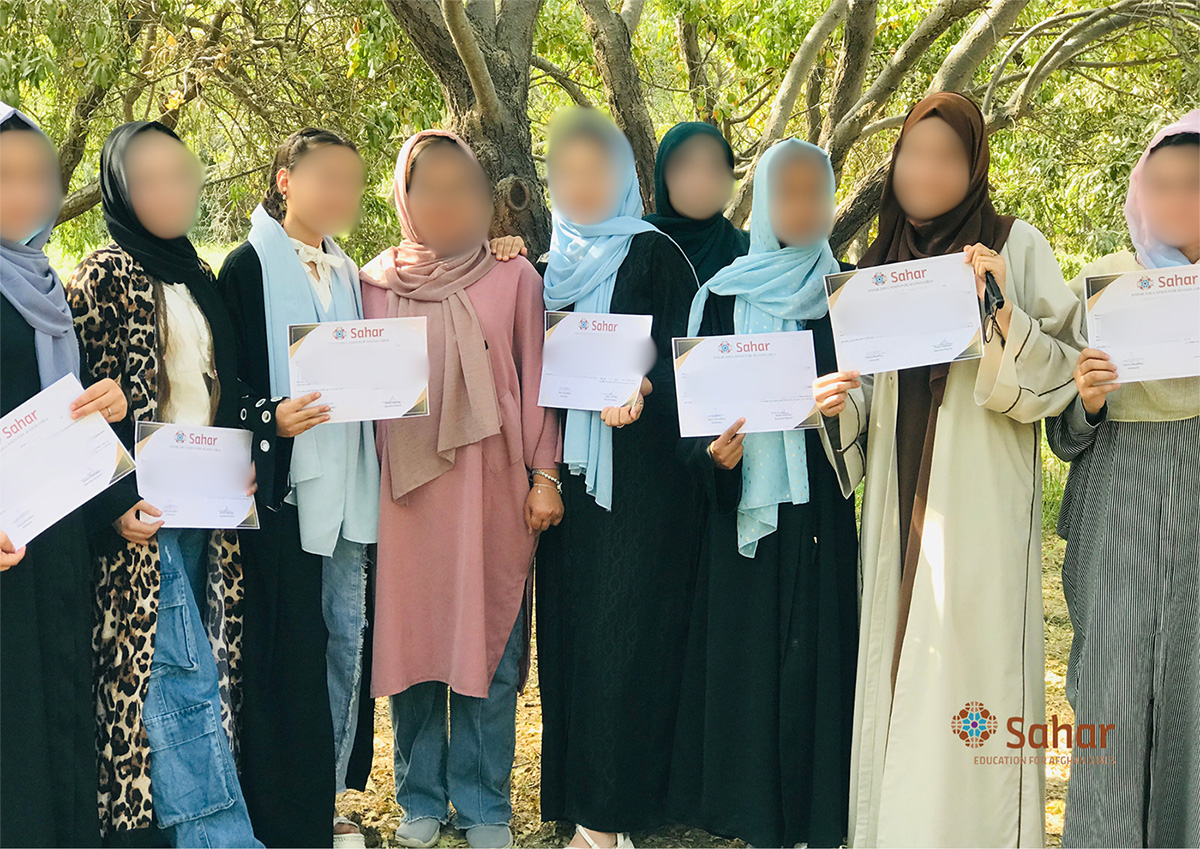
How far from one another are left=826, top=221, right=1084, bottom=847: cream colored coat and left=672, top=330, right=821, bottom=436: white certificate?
16.9 inches

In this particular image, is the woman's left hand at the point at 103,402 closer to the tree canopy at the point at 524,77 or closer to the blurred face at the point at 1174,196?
the tree canopy at the point at 524,77

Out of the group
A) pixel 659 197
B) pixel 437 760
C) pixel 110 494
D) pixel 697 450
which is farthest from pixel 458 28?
pixel 437 760

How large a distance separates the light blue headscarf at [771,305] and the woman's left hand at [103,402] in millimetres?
1710

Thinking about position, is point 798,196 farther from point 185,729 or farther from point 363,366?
point 185,729

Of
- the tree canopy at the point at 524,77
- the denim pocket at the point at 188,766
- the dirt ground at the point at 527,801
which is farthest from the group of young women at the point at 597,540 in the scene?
the tree canopy at the point at 524,77

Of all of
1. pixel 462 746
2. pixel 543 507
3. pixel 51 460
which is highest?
pixel 51 460

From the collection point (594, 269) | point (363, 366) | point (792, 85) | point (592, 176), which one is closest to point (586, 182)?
point (592, 176)

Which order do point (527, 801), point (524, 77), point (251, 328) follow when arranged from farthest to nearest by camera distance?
point (524, 77) → point (527, 801) → point (251, 328)

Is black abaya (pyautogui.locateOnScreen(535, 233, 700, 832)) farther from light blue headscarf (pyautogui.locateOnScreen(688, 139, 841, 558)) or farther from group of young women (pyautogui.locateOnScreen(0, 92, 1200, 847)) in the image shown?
light blue headscarf (pyautogui.locateOnScreen(688, 139, 841, 558))

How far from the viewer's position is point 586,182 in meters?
3.49

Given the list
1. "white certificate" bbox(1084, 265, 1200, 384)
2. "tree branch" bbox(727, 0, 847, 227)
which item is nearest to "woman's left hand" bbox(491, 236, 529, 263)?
"white certificate" bbox(1084, 265, 1200, 384)

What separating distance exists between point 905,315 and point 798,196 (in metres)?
0.57

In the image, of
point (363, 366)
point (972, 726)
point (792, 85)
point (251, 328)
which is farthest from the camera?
point (792, 85)

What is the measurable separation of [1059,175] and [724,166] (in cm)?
591
